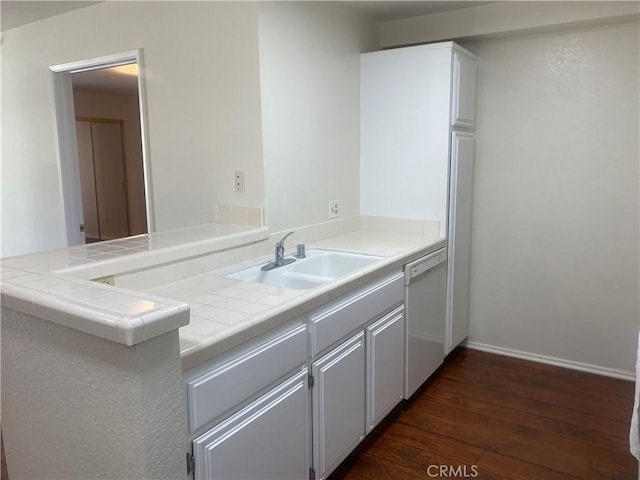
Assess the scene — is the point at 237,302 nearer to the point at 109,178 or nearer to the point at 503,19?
the point at 503,19

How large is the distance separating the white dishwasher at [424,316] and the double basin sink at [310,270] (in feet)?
0.92

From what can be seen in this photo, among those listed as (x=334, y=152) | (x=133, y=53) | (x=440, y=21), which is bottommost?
Result: (x=334, y=152)

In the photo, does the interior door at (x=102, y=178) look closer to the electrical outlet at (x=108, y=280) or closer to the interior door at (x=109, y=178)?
the interior door at (x=109, y=178)

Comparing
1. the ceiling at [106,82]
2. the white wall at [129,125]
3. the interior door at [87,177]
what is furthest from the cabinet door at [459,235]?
the interior door at [87,177]

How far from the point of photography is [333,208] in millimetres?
3020

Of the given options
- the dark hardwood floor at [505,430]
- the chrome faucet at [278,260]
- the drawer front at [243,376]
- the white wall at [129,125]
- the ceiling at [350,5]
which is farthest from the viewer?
the white wall at [129,125]

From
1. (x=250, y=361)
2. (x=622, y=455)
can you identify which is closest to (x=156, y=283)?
(x=250, y=361)

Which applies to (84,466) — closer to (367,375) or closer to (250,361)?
(250,361)

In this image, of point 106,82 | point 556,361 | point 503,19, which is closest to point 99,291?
point 503,19

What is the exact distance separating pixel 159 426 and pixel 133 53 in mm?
2279

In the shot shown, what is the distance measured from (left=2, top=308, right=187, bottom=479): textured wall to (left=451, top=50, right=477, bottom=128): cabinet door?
2.35 meters

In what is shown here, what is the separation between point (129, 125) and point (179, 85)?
5563 millimetres

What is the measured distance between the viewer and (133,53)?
107 inches

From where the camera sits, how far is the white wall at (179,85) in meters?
2.40
